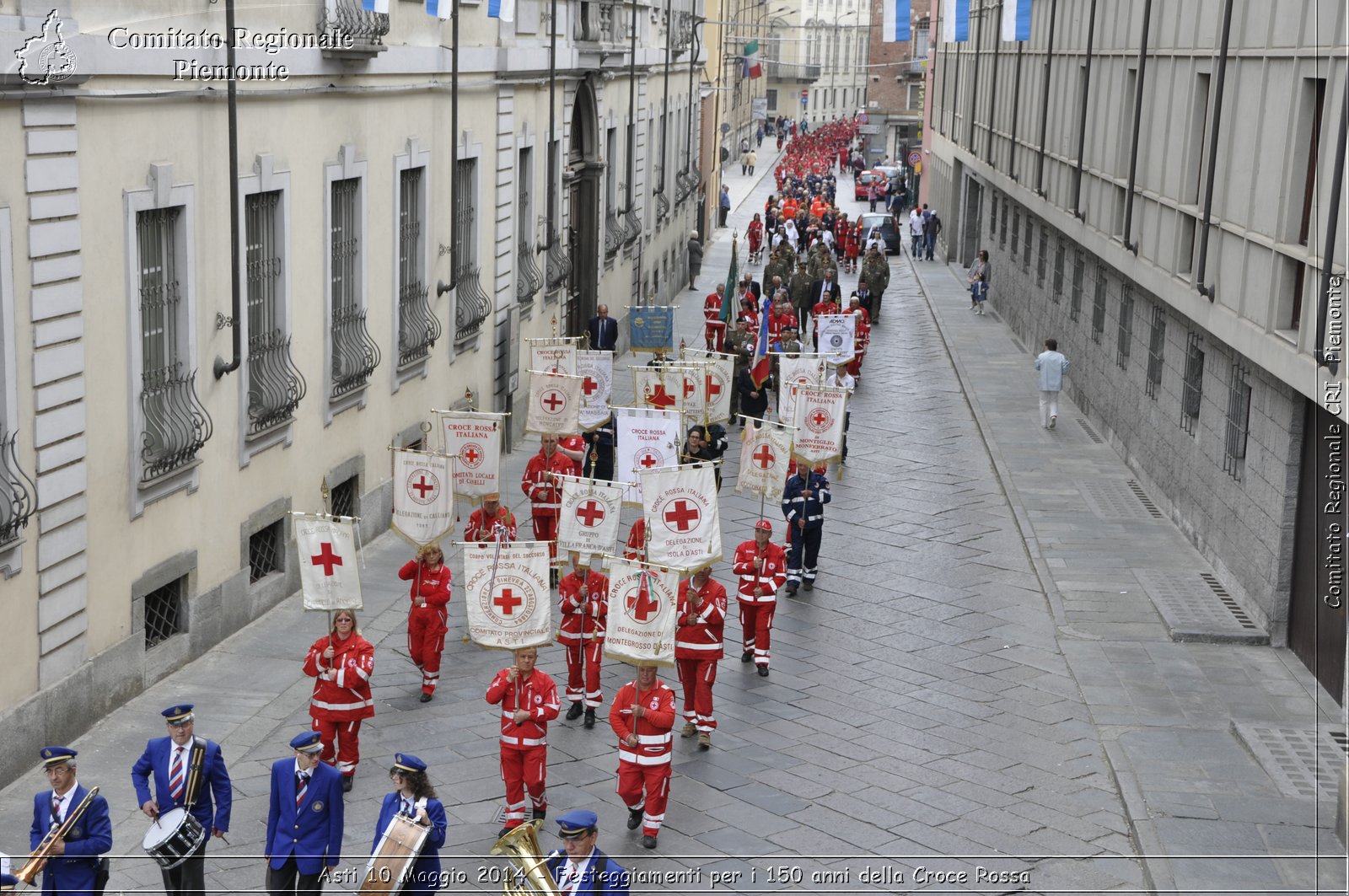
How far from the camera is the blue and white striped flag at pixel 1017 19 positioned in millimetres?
21344

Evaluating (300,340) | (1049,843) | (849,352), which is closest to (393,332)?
(300,340)

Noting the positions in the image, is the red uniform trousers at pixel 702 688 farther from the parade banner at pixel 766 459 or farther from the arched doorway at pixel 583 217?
the arched doorway at pixel 583 217

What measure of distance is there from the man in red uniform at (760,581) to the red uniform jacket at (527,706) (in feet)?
11.5

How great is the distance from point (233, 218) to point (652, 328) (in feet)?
41.7

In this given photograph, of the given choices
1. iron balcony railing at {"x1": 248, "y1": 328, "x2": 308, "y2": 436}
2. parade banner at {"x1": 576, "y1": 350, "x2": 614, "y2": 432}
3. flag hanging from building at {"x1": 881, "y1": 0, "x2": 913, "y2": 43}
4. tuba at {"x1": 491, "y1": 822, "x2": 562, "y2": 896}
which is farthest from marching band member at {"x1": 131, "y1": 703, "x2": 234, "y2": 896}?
flag hanging from building at {"x1": 881, "y1": 0, "x2": 913, "y2": 43}

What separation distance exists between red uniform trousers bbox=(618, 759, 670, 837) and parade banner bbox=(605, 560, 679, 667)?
3.40 feet

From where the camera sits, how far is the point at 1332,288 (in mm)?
13422

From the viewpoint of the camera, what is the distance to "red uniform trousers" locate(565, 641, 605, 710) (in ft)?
41.2

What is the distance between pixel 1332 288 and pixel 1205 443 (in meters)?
4.76

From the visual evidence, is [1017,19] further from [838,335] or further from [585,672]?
[585,672]

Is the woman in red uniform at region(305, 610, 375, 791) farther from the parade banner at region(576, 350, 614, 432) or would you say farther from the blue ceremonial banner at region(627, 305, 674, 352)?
the blue ceremonial banner at region(627, 305, 674, 352)

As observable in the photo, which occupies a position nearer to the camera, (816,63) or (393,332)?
(393,332)

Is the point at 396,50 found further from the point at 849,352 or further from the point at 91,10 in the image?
the point at 849,352

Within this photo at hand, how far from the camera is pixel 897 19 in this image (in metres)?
20.7
